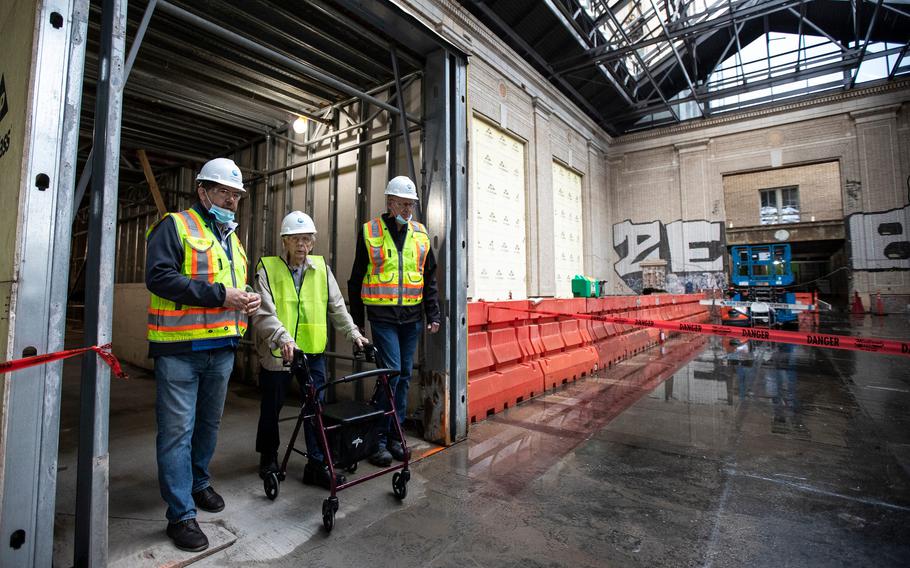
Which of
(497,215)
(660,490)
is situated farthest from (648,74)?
(660,490)

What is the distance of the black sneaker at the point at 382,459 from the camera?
11.4 feet

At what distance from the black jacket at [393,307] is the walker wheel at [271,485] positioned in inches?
52.2

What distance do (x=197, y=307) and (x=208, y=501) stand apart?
134 centimetres

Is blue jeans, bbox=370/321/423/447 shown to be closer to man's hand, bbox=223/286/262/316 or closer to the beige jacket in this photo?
the beige jacket

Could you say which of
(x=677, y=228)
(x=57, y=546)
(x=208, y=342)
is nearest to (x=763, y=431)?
(x=208, y=342)

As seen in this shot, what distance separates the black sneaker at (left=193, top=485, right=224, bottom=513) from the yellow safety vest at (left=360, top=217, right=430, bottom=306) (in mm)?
1731

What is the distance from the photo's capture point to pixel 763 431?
433cm

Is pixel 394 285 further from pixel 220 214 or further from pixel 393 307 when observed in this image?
pixel 220 214

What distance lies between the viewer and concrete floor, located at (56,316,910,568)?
2.32 meters

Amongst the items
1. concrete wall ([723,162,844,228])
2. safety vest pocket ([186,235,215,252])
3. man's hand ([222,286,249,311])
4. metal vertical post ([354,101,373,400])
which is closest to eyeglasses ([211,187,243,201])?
safety vest pocket ([186,235,215,252])

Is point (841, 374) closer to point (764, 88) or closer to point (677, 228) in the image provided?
point (677, 228)

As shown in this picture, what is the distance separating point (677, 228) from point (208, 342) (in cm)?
2085

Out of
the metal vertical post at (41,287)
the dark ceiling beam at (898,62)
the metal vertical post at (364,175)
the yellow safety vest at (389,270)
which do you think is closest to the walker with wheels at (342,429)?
the yellow safety vest at (389,270)

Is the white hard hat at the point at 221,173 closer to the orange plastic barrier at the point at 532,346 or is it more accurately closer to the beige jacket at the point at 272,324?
the beige jacket at the point at 272,324
